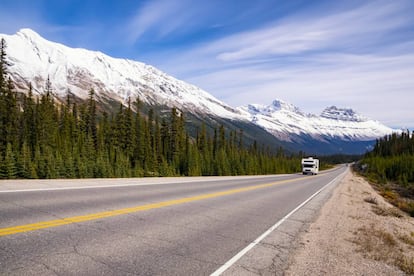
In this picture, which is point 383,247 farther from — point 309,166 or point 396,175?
point 396,175

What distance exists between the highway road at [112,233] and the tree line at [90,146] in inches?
1572

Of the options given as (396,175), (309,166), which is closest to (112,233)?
(309,166)

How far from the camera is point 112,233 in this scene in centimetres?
718

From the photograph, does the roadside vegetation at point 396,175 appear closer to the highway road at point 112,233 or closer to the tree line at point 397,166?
the tree line at point 397,166

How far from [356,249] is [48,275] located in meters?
7.70

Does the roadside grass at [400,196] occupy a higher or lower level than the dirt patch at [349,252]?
lower

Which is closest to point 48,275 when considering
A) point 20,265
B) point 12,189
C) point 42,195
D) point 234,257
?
point 20,265

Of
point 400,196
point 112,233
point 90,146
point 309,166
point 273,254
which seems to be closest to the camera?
point 112,233

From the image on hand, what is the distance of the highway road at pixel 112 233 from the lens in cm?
540

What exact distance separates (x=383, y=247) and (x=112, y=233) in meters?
7.69

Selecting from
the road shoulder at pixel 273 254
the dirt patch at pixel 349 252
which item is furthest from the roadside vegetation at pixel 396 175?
the road shoulder at pixel 273 254

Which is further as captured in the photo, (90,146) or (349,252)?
(90,146)

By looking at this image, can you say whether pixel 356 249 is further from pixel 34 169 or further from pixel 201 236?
pixel 34 169

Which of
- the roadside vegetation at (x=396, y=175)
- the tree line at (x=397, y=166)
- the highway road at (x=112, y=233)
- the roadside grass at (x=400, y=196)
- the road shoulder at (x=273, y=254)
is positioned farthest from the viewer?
the tree line at (x=397, y=166)
